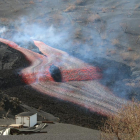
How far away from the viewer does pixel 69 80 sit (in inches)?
1072

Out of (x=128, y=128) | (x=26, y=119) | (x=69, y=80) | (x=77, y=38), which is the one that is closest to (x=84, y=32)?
(x=77, y=38)

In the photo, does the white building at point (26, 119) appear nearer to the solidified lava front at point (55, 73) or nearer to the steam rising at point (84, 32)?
the solidified lava front at point (55, 73)

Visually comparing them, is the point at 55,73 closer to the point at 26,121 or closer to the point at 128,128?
the point at 26,121

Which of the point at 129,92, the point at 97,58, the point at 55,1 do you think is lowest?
the point at 129,92

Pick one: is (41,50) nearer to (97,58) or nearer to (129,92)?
(97,58)

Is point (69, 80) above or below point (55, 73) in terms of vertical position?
below

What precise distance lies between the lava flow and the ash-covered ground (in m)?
0.98

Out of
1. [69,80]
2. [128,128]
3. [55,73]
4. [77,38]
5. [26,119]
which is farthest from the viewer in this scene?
[77,38]

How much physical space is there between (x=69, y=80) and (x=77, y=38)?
15.0 meters

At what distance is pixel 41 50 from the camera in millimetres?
33344

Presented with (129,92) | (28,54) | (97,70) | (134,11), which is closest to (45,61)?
(28,54)

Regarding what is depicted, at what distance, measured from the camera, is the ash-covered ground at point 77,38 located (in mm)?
22625

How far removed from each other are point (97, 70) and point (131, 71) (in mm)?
4226

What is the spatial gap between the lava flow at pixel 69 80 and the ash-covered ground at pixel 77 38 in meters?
0.98
